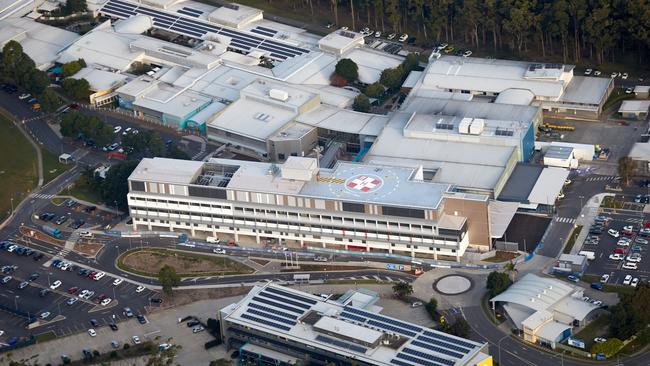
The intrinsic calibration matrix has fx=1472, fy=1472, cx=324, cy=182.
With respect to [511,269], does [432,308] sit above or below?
below

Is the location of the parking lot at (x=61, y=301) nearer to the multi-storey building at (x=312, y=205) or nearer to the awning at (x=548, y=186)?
the multi-storey building at (x=312, y=205)

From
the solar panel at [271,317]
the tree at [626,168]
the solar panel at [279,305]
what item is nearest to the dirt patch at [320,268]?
the solar panel at [279,305]

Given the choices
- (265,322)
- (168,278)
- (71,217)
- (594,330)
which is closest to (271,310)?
(265,322)


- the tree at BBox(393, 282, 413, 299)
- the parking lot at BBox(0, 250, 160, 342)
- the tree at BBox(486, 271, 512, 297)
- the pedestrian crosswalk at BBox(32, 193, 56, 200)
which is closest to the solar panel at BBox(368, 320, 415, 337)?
the tree at BBox(393, 282, 413, 299)

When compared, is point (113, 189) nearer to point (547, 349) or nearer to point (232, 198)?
point (232, 198)

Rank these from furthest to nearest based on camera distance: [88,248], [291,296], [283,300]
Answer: [88,248], [291,296], [283,300]

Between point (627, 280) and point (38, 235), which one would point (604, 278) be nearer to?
point (627, 280)
